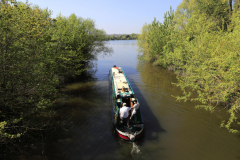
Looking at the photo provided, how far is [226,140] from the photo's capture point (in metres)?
8.75

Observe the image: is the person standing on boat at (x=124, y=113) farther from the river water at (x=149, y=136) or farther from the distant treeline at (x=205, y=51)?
the distant treeline at (x=205, y=51)

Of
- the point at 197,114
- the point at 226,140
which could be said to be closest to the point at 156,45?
the point at 197,114

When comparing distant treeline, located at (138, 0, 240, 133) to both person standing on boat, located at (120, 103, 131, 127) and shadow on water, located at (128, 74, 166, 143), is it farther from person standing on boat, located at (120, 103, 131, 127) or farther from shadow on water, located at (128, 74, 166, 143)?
person standing on boat, located at (120, 103, 131, 127)

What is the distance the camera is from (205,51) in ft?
34.6

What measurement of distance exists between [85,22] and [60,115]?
64.3 ft

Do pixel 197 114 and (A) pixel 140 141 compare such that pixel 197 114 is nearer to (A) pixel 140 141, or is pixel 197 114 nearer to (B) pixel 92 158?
(A) pixel 140 141

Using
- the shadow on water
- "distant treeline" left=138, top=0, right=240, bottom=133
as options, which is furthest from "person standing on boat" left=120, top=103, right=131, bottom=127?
"distant treeline" left=138, top=0, right=240, bottom=133

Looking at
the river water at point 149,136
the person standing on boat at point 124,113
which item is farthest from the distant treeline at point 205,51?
the person standing on boat at point 124,113

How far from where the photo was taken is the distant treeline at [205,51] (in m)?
7.70

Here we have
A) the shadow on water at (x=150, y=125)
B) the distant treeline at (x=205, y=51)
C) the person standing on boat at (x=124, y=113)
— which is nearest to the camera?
the distant treeline at (x=205, y=51)

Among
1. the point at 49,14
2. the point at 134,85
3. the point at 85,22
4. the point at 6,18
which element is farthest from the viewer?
the point at 85,22

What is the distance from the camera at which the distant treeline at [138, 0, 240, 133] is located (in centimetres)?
770

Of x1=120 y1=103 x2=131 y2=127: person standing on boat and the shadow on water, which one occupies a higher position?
x1=120 y1=103 x2=131 y2=127: person standing on boat

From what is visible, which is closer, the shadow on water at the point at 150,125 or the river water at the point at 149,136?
the river water at the point at 149,136
